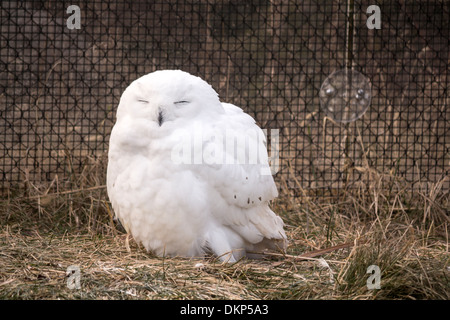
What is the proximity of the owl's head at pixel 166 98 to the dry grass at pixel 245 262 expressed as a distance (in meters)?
0.74

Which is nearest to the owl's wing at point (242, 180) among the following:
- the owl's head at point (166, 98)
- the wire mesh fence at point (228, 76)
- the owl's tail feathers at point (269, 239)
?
the owl's tail feathers at point (269, 239)

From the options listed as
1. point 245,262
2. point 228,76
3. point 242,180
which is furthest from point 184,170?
point 228,76

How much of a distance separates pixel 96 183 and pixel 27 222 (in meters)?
0.54

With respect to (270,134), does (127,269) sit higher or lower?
lower

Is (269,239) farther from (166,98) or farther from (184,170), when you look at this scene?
(166,98)

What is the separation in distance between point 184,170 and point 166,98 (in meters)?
0.37

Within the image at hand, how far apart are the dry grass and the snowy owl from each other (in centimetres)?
15

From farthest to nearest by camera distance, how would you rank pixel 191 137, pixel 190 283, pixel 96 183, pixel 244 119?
1. pixel 96 183
2. pixel 244 119
3. pixel 191 137
4. pixel 190 283

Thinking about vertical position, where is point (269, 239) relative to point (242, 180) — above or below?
below

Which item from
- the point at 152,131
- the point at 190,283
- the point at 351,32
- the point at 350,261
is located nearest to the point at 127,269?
the point at 190,283

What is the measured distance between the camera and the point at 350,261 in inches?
108

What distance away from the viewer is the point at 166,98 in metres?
3.04

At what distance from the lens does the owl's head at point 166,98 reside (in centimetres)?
304

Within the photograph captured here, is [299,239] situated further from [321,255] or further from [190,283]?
[190,283]
